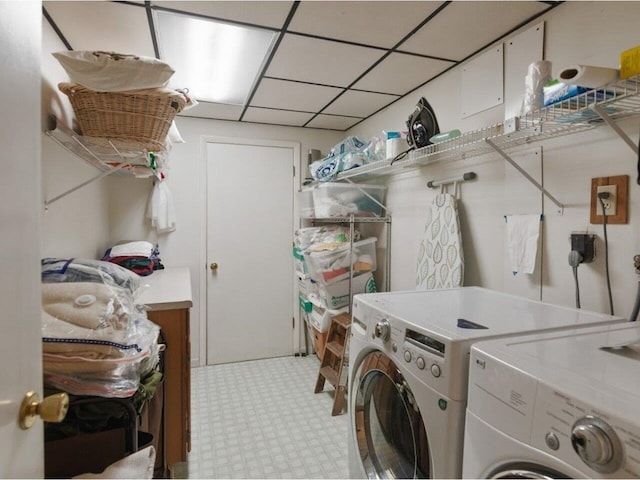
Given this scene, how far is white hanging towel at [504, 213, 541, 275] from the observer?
1556 millimetres

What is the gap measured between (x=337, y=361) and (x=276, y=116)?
2.11 metres

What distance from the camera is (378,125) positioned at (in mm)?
2906

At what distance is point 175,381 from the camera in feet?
5.74

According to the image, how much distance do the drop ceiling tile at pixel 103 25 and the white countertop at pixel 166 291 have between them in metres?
1.22

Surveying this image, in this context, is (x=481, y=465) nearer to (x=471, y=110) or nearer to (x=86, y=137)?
(x=471, y=110)

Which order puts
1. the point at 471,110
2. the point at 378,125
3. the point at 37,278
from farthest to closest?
the point at 378,125 < the point at 471,110 < the point at 37,278

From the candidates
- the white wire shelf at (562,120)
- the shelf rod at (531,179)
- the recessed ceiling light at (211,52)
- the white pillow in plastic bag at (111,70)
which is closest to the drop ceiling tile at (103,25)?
the recessed ceiling light at (211,52)

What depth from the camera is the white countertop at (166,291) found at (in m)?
1.69

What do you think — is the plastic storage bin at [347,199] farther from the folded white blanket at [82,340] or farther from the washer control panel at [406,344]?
the folded white blanket at [82,340]

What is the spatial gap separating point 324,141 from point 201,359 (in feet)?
7.85

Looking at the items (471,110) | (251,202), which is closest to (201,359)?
(251,202)

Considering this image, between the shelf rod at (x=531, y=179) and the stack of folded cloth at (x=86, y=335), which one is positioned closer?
the stack of folded cloth at (x=86, y=335)

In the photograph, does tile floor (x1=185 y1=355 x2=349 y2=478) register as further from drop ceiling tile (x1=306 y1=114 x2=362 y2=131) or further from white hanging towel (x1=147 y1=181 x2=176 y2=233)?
drop ceiling tile (x1=306 y1=114 x2=362 y2=131)

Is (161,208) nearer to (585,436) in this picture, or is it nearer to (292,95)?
(292,95)
